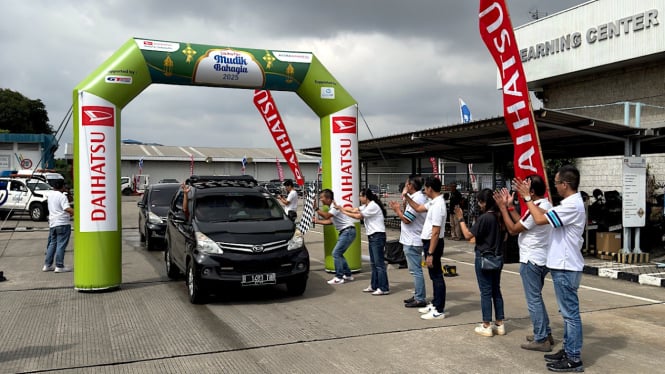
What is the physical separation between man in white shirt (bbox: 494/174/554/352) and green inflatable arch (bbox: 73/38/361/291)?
5103 mm

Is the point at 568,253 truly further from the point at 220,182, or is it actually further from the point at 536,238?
the point at 220,182

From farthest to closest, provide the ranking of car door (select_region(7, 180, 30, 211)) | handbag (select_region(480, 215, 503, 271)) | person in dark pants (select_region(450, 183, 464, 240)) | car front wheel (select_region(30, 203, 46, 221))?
car door (select_region(7, 180, 30, 211)) < car front wheel (select_region(30, 203, 46, 221)) < person in dark pants (select_region(450, 183, 464, 240)) < handbag (select_region(480, 215, 503, 271))

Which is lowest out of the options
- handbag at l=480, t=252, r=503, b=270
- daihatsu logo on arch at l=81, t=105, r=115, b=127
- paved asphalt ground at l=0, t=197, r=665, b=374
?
paved asphalt ground at l=0, t=197, r=665, b=374

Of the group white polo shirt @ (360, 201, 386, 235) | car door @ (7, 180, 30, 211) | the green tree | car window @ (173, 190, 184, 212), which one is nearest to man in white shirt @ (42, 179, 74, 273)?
car window @ (173, 190, 184, 212)

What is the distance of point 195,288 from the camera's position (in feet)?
25.7

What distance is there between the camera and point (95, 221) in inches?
347

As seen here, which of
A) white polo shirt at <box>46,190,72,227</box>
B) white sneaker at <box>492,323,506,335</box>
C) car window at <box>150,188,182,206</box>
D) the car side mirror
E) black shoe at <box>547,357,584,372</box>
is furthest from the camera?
car window at <box>150,188,182,206</box>

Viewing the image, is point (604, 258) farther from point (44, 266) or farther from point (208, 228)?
point (44, 266)

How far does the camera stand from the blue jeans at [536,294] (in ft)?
18.3

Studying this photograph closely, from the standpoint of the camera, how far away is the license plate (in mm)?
7781

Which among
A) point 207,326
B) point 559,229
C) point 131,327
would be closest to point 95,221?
point 131,327

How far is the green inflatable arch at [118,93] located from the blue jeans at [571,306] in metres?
5.68

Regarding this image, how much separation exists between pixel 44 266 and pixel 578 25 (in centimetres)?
2509

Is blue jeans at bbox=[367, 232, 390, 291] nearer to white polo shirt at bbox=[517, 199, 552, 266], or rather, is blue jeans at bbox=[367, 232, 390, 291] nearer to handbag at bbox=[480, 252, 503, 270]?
handbag at bbox=[480, 252, 503, 270]
